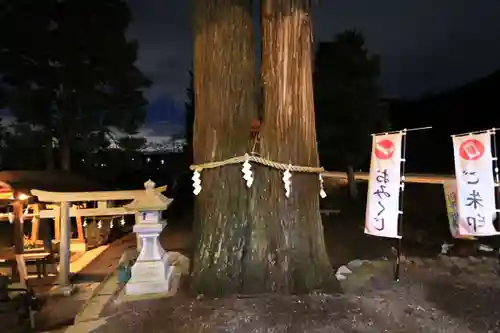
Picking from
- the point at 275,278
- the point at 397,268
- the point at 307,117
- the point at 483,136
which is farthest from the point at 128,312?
the point at 483,136

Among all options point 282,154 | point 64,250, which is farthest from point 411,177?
point 64,250

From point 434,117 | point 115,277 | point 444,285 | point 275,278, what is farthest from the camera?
point 434,117

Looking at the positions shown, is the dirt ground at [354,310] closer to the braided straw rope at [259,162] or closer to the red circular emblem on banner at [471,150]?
the braided straw rope at [259,162]

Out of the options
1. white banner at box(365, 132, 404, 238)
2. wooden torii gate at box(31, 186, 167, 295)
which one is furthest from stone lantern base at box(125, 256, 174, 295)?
wooden torii gate at box(31, 186, 167, 295)

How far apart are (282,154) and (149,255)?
1.95m

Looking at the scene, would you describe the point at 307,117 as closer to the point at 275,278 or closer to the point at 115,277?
the point at 275,278

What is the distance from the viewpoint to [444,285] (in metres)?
6.02

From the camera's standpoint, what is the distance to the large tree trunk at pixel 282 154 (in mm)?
5277

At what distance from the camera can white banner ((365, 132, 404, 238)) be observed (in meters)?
6.09

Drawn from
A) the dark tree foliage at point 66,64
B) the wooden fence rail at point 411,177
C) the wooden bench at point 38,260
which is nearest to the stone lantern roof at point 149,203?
the wooden fence rail at point 411,177

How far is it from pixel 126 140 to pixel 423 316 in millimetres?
14582

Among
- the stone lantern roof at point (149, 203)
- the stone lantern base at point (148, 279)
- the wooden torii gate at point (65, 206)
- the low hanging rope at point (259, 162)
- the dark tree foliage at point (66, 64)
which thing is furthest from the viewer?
the dark tree foliage at point (66, 64)

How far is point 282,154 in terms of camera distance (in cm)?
530

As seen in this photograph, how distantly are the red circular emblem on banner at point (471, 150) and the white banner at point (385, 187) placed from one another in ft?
2.79
